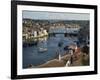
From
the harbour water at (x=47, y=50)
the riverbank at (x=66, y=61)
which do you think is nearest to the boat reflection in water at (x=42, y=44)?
the harbour water at (x=47, y=50)

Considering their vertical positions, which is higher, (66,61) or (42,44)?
(42,44)

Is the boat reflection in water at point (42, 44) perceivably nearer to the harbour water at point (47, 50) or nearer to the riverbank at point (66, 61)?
the harbour water at point (47, 50)

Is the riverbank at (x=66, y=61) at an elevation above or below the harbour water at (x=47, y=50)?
below

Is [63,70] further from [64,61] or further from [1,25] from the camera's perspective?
[1,25]

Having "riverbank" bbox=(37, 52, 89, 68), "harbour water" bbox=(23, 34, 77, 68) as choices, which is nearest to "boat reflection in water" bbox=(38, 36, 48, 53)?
"harbour water" bbox=(23, 34, 77, 68)

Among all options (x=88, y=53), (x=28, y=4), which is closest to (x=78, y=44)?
(x=88, y=53)

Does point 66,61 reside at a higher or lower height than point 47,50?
lower

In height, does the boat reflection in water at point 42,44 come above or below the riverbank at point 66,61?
above

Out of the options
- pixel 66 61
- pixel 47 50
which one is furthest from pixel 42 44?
pixel 66 61

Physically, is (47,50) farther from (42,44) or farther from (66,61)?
(66,61)
